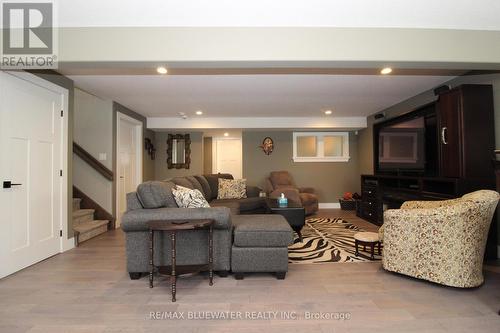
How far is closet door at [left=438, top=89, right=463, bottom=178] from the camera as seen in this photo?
302 cm

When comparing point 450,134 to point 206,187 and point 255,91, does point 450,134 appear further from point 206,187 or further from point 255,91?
point 206,187

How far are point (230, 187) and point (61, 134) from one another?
3.02 m

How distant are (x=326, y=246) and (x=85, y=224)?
376cm

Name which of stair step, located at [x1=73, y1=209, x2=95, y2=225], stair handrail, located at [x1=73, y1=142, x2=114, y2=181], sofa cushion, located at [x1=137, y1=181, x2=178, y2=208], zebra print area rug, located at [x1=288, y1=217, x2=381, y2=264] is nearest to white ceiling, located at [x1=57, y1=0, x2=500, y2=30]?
sofa cushion, located at [x1=137, y1=181, x2=178, y2=208]

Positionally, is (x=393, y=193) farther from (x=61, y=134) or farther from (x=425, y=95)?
(x=61, y=134)

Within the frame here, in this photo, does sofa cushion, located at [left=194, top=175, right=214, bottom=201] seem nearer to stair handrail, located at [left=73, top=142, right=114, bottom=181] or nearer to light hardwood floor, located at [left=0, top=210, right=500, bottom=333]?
stair handrail, located at [left=73, top=142, right=114, bottom=181]

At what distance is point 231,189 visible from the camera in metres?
5.30

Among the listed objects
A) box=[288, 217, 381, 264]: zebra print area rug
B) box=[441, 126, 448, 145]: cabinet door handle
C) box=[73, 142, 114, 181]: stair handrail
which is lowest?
box=[288, 217, 381, 264]: zebra print area rug

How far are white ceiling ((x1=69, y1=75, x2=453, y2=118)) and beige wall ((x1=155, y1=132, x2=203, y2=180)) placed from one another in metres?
1.33

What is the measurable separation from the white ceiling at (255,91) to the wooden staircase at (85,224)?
1.97 meters

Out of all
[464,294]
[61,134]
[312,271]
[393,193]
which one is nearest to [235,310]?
[312,271]

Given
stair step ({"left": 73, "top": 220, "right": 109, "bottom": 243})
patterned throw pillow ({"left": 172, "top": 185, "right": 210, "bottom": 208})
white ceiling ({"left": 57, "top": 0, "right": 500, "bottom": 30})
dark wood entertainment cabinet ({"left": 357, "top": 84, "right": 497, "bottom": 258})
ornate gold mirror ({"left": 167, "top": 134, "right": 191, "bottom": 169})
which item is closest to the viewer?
white ceiling ({"left": 57, "top": 0, "right": 500, "bottom": 30})

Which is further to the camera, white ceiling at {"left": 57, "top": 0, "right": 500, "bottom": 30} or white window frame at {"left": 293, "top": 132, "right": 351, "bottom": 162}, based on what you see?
white window frame at {"left": 293, "top": 132, "right": 351, "bottom": 162}

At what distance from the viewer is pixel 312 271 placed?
8.55 ft
